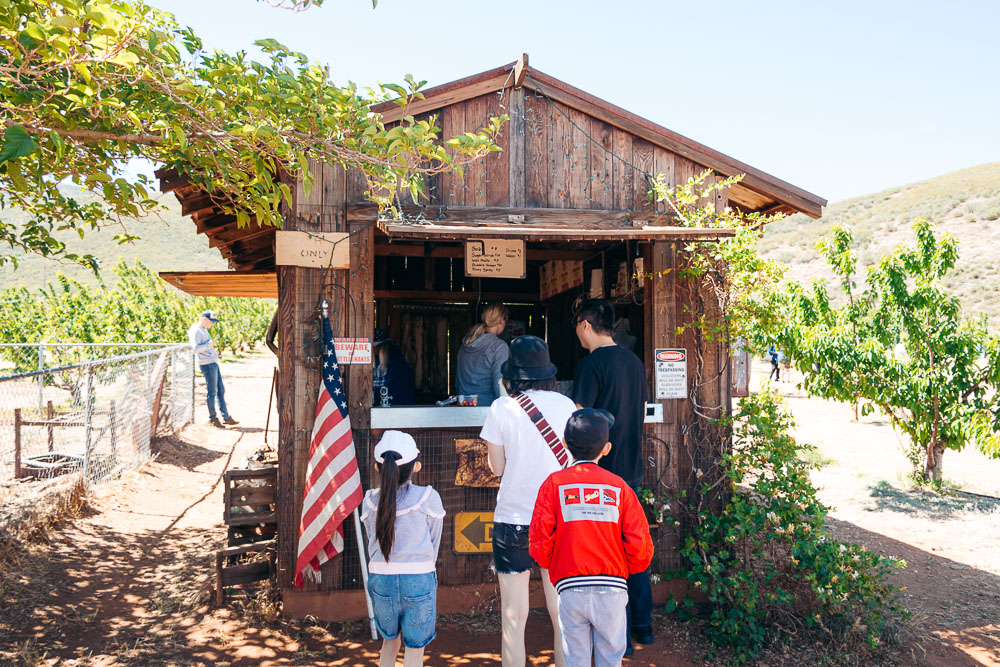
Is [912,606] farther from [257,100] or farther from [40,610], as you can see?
[40,610]

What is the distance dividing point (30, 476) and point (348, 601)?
494 cm

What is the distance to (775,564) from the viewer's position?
4.89 meters

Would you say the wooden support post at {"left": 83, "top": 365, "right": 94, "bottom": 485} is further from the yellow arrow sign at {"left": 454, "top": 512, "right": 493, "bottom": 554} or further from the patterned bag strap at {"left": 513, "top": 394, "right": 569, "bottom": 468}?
the patterned bag strap at {"left": 513, "top": 394, "right": 569, "bottom": 468}

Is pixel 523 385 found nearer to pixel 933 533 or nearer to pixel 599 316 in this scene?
pixel 599 316

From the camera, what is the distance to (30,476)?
7.75 m

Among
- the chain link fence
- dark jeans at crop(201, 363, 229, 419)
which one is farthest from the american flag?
dark jeans at crop(201, 363, 229, 419)

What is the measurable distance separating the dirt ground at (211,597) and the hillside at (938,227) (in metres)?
32.3

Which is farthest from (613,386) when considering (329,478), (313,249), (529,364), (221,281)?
(221,281)

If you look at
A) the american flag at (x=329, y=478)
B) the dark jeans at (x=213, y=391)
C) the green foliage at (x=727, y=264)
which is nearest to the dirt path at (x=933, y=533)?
the green foliage at (x=727, y=264)

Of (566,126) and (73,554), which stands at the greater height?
(566,126)

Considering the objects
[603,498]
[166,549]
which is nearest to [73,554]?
[166,549]

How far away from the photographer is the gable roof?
532 centimetres

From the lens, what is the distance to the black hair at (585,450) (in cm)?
324

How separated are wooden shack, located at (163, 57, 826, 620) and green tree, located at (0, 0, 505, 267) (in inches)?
28.5
